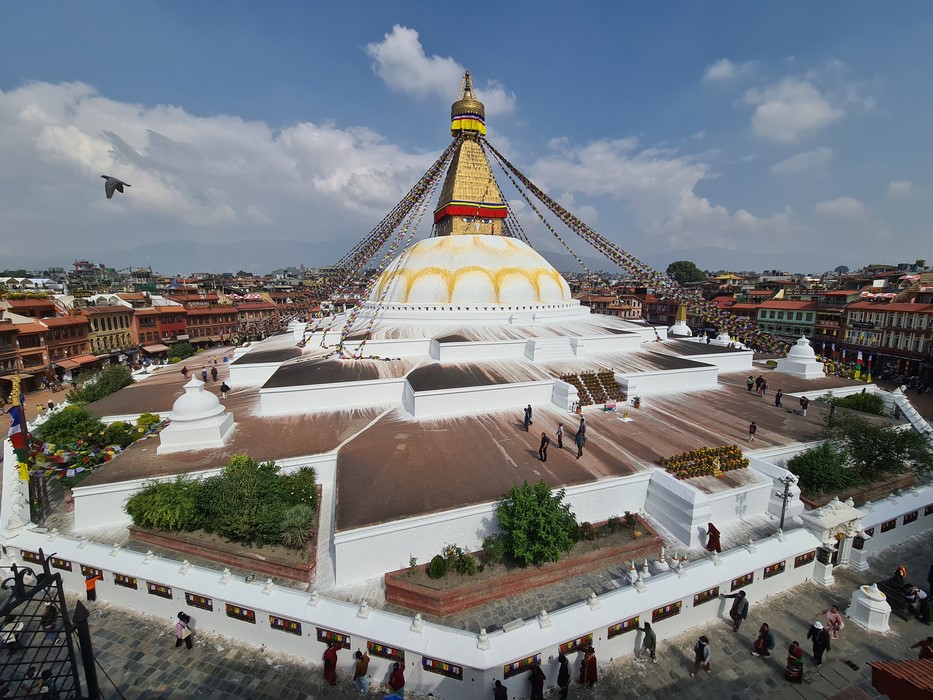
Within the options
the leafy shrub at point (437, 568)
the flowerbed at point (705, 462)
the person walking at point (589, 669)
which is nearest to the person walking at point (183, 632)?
the leafy shrub at point (437, 568)

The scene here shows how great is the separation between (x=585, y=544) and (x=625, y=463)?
6.65 feet

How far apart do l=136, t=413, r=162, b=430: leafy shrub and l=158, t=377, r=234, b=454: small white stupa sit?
193 centimetres

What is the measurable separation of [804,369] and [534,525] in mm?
14111

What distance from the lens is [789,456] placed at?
8945 mm

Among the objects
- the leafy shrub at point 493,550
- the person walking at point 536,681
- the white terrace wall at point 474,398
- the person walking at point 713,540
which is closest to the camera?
the person walking at point 536,681

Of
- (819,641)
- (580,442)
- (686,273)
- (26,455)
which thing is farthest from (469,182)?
(686,273)

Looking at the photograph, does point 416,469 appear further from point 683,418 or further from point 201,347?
point 201,347

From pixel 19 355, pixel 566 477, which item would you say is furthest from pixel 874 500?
pixel 19 355

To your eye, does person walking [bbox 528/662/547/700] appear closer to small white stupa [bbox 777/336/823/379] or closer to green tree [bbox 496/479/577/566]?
green tree [bbox 496/479/577/566]

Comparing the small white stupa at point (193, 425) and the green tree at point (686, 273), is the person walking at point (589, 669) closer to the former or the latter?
the small white stupa at point (193, 425)

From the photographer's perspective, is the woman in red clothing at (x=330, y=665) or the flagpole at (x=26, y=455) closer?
the woman in red clothing at (x=330, y=665)

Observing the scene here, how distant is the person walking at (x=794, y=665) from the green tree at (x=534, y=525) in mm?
2872

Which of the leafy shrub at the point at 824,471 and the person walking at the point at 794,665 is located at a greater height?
the leafy shrub at the point at 824,471

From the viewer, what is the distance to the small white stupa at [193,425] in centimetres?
874
